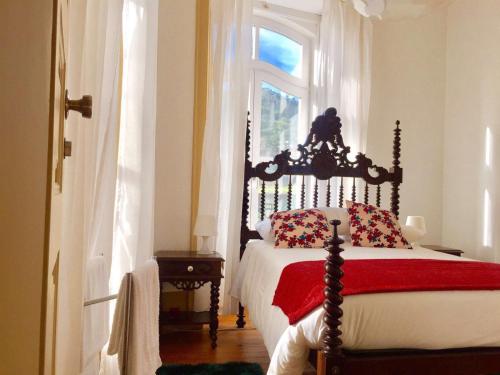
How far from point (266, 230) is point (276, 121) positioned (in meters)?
1.35

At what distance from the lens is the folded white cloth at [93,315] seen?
5.40 feet

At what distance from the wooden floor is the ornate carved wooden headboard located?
0.65m

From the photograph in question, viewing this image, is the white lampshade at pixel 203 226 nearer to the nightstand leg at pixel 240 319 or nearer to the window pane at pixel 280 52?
the nightstand leg at pixel 240 319

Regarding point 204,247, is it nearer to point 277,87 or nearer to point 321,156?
point 321,156

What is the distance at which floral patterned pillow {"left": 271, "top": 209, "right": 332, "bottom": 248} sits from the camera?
3105 millimetres

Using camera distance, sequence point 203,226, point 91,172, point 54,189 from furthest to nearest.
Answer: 1. point 203,226
2. point 91,172
3. point 54,189

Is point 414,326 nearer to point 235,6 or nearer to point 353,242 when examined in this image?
point 353,242

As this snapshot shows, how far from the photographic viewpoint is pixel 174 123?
3.41 metres

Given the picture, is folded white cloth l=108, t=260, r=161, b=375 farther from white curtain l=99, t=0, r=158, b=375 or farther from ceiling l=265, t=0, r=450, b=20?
ceiling l=265, t=0, r=450, b=20

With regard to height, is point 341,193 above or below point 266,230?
above

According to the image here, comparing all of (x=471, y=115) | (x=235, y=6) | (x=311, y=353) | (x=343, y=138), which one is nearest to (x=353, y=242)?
(x=343, y=138)

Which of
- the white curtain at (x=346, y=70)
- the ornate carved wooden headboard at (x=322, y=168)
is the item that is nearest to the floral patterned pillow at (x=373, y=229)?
the ornate carved wooden headboard at (x=322, y=168)

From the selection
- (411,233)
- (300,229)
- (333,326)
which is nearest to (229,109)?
(300,229)

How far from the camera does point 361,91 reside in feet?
13.2
